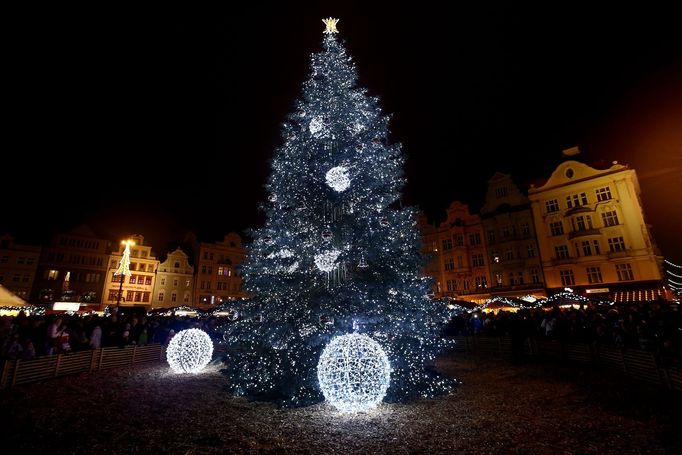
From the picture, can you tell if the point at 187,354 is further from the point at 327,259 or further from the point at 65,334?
the point at 327,259

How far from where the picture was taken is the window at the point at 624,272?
3231 cm

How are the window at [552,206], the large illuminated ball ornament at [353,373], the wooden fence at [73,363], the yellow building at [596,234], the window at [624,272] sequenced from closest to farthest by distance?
the large illuminated ball ornament at [353,373] → the wooden fence at [73,363] → the yellow building at [596,234] → the window at [624,272] → the window at [552,206]

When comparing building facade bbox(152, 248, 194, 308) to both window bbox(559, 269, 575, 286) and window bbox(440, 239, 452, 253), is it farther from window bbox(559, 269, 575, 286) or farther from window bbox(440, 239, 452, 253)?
window bbox(559, 269, 575, 286)

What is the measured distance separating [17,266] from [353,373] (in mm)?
53770

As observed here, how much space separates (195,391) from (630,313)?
17.7 metres

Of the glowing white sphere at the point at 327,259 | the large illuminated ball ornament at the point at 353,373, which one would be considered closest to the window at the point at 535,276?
the glowing white sphere at the point at 327,259

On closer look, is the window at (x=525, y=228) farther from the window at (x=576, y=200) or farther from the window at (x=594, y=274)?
the window at (x=594, y=274)

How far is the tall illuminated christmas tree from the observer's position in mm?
9172

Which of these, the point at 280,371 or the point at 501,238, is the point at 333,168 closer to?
the point at 280,371

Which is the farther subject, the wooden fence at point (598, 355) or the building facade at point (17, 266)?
the building facade at point (17, 266)

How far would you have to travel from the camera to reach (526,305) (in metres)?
23.2

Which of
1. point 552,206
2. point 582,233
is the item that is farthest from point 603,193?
point 552,206

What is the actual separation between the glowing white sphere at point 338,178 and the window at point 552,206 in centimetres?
3655

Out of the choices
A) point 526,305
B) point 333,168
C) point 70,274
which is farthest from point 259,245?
point 70,274
